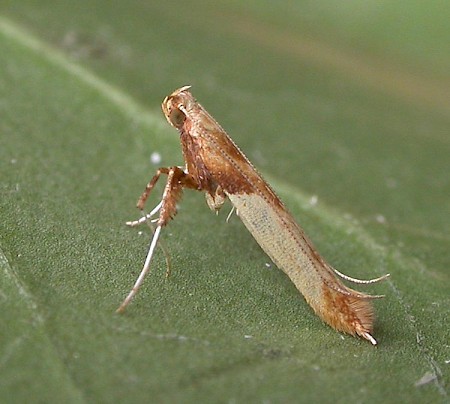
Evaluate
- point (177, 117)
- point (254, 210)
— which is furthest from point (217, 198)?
point (177, 117)

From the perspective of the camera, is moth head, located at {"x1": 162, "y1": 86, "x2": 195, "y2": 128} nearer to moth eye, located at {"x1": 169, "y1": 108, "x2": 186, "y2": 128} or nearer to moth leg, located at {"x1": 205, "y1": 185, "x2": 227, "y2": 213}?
moth eye, located at {"x1": 169, "y1": 108, "x2": 186, "y2": 128}

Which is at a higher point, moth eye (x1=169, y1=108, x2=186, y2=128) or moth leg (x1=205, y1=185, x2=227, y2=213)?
moth eye (x1=169, y1=108, x2=186, y2=128)

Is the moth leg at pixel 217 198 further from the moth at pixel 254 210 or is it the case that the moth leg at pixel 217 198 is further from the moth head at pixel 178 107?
the moth head at pixel 178 107

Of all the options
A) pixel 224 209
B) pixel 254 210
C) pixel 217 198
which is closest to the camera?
pixel 254 210

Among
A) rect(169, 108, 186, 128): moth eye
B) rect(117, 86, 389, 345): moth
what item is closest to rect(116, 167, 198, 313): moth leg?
rect(117, 86, 389, 345): moth

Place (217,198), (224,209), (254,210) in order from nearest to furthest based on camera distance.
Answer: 1. (254,210)
2. (217,198)
3. (224,209)

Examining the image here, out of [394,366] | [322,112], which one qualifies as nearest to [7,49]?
[322,112]

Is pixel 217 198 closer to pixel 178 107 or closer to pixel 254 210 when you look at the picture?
pixel 254 210
